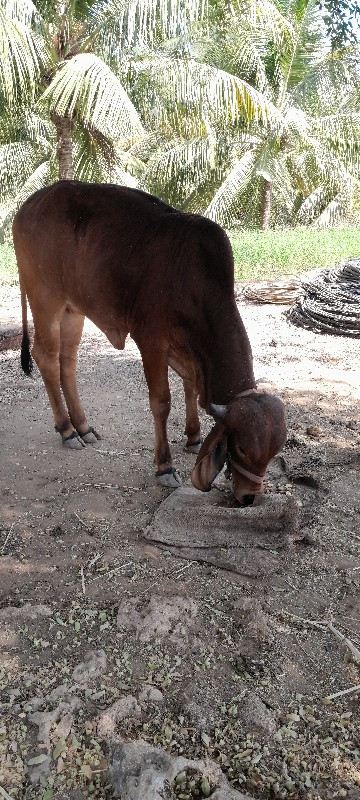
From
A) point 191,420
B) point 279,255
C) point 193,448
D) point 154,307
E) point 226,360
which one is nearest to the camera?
point 226,360

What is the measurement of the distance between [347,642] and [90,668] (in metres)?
1.17

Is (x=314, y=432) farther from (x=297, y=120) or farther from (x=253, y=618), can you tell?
(x=297, y=120)

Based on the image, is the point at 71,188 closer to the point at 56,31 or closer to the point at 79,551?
the point at 79,551

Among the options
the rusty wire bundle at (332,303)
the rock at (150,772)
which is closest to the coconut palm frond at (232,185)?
the rusty wire bundle at (332,303)

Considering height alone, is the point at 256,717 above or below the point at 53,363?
below

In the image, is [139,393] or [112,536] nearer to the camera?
[112,536]

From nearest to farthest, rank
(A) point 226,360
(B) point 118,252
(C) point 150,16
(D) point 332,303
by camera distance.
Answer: (A) point 226,360
(B) point 118,252
(D) point 332,303
(C) point 150,16

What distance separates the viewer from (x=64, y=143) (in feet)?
38.6

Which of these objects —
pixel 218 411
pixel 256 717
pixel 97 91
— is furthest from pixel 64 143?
pixel 256 717

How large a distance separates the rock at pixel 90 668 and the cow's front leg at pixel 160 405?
172 cm

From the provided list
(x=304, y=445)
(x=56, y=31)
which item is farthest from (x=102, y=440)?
(x=56, y=31)

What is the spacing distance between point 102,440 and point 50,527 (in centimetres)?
142

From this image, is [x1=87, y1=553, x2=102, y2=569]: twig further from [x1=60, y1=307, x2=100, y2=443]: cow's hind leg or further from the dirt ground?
[x1=60, y1=307, x2=100, y2=443]: cow's hind leg

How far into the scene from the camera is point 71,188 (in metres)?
4.65
